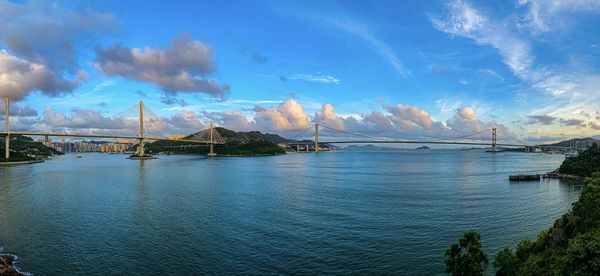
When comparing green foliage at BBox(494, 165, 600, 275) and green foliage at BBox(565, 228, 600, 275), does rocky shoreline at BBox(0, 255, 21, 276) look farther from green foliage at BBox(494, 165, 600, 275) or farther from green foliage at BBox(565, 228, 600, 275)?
green foliage at BBox(565, 228, 600, 275)

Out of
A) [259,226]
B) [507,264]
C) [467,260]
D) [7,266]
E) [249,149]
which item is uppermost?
[249,149]

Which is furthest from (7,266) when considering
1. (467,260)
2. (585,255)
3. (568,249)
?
(585,255)

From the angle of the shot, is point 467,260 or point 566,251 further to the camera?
point 467,260

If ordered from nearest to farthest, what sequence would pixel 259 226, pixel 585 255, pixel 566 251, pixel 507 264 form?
pixel 585 255 < pixel 566 251 < pixel 507 264 < pixel 259 226

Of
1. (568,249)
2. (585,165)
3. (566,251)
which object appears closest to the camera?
(568,249)

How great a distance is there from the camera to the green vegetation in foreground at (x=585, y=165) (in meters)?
52.7

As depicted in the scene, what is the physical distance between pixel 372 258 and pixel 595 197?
381 inches

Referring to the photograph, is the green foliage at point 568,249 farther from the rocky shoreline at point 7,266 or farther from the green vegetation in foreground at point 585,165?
the green vegetation in foreground at point 585,165

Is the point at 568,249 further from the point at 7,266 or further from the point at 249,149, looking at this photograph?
the point at 249,149

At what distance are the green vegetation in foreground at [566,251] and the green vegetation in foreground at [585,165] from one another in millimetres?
44109

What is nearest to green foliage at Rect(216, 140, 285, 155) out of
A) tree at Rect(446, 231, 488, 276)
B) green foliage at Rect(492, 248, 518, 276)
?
green foliage at Rect(492, 248, 518, 276)

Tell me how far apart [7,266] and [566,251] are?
2168cm

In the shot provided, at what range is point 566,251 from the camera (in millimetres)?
12070

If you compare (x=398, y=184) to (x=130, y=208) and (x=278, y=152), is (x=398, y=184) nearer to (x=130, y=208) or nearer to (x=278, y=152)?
(x=130, y=208)
